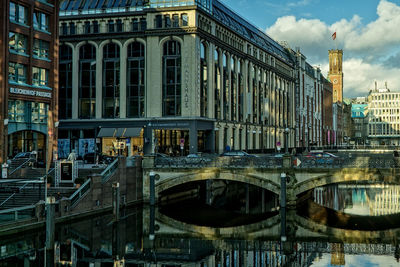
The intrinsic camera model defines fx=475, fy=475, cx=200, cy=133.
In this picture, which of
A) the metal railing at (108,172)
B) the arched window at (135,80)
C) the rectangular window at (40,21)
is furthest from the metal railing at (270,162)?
the arched window at (135,80)

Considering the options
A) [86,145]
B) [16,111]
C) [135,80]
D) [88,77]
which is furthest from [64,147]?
[16,111]

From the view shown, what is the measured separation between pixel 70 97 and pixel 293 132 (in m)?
65.9

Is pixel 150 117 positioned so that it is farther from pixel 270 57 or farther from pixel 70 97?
pixel 270 57

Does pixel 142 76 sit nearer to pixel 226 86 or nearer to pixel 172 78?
pixel 172 78

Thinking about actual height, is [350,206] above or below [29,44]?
below

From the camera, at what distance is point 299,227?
38.0 metres

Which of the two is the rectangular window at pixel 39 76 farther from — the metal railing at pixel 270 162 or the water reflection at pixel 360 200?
the water reflection at pixel 360 200

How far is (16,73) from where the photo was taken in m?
50.0

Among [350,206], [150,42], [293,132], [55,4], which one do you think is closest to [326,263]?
[350,206]

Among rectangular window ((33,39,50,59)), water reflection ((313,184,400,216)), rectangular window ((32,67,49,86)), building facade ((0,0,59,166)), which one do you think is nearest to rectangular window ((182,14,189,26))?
building facade ((0,0,59,166))

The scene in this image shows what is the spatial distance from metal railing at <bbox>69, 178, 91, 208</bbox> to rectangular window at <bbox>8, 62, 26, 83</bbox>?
16.3 meters

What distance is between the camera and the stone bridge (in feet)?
139

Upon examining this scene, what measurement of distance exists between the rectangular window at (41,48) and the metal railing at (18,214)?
23.7m

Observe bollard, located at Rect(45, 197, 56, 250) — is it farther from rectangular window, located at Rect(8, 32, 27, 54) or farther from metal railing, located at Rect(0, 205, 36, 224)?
rectangular window, located at Rect(8, 32, 27, 54)
